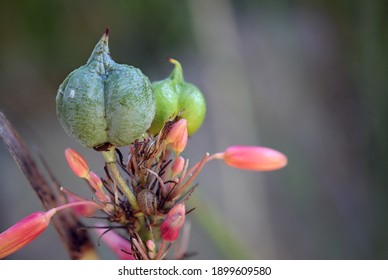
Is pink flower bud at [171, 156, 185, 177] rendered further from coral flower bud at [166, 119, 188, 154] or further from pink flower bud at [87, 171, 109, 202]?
pink flower bud at [87, 171, 109, 202]

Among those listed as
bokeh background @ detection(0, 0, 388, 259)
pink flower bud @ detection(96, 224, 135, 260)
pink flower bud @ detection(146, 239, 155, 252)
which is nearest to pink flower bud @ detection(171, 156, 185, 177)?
pink flower bud @ detection(146, 239, 155, 252)

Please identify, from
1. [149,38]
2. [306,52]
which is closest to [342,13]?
[306,52]

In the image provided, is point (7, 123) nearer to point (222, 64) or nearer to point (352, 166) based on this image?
point (222, 64)

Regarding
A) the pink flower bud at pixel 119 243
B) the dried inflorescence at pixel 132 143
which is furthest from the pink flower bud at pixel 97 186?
the pink flower bud at pixel 119 243

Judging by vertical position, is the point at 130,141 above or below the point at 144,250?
above

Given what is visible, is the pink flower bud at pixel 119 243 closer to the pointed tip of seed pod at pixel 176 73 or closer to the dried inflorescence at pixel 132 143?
the dried inflorescence at pixel 132 143

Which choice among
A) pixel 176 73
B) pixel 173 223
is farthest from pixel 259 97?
pixel 173 223
